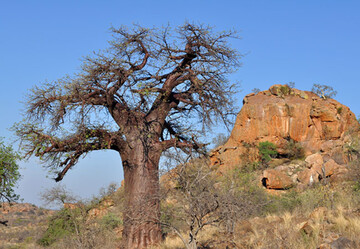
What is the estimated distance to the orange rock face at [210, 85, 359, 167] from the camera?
122ft

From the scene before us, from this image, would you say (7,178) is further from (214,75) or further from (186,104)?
(214,75)

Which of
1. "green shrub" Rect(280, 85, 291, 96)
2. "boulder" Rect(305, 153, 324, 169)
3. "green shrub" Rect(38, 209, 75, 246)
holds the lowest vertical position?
"green shrub" Rect(38, 209, 75, 246)

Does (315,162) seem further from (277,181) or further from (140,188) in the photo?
(140,188)

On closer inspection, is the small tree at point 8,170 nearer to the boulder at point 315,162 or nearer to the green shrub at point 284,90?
the boulder at point 315,162

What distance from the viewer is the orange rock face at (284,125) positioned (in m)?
37.2

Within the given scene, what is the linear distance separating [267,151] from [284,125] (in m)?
3.73

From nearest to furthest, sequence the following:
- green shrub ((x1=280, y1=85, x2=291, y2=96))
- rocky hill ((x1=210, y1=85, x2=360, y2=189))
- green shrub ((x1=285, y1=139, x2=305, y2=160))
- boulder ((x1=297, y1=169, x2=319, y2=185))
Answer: boulder ((x1=297, y1=169, x2=319, y2=185)) → green shrub ((x1=285, y1=139, x2=305, y2=160)) → rocky hill ((x1=210, y1=85, x2=360, y2=189)) → green shrub ((x1=280, y1=85, x2=291, y2=96))

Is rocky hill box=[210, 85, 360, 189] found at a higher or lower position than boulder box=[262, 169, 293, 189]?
higher

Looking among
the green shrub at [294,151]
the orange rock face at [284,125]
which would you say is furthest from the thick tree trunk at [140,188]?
the green shrub at [294,151]

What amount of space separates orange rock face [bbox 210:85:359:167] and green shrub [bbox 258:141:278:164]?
0.78 metres

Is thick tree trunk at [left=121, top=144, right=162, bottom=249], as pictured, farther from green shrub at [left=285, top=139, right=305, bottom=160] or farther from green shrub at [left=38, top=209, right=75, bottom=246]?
green shrub at [left=285, top=139, right=305, bottom=160]

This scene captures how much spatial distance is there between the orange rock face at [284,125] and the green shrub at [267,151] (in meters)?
0.78

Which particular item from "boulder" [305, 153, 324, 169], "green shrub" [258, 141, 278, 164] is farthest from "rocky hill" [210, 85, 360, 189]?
"boulder" [305, 153, 324, 169]

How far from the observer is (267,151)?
3553 centimetres
